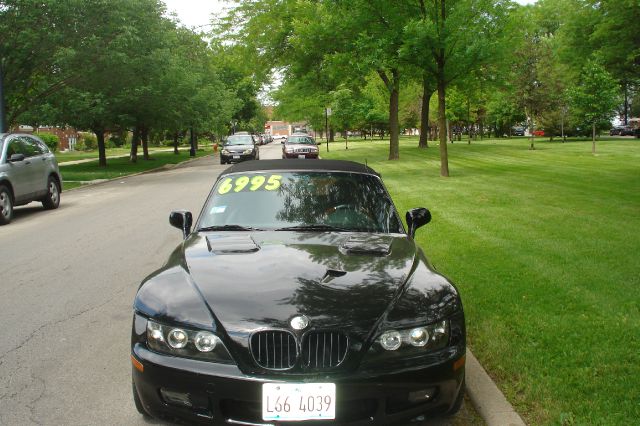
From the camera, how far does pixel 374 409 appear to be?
2.96 m

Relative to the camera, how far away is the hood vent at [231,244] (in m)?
3.90

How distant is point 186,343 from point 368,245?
1459 millimetres

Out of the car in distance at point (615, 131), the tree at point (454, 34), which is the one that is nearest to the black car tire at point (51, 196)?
the tree at point (454, 34)

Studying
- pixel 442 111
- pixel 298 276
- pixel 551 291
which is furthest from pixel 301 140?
pixel 298 276

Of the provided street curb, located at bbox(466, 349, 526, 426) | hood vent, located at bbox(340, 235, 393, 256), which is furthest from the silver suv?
street curb, located at bbox(466, 349, 526, 426)

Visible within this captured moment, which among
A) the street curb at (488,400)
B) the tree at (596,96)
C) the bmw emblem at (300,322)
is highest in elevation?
the tree at (596,96)

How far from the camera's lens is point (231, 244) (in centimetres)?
405

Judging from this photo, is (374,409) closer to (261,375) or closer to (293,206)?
(261,375)

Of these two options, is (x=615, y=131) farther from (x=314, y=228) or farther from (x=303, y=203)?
(x=314, y=228)

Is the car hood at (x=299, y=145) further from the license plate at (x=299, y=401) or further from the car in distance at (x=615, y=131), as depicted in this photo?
the car in distance at (x=615, y=131)

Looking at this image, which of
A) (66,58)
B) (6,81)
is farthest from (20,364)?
(6,81)

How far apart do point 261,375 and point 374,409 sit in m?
0.56

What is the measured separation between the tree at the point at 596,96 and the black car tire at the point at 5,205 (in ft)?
92.0

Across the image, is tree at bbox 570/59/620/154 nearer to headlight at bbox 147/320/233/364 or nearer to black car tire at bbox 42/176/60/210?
black car tire at bbox 42/176/60/210
